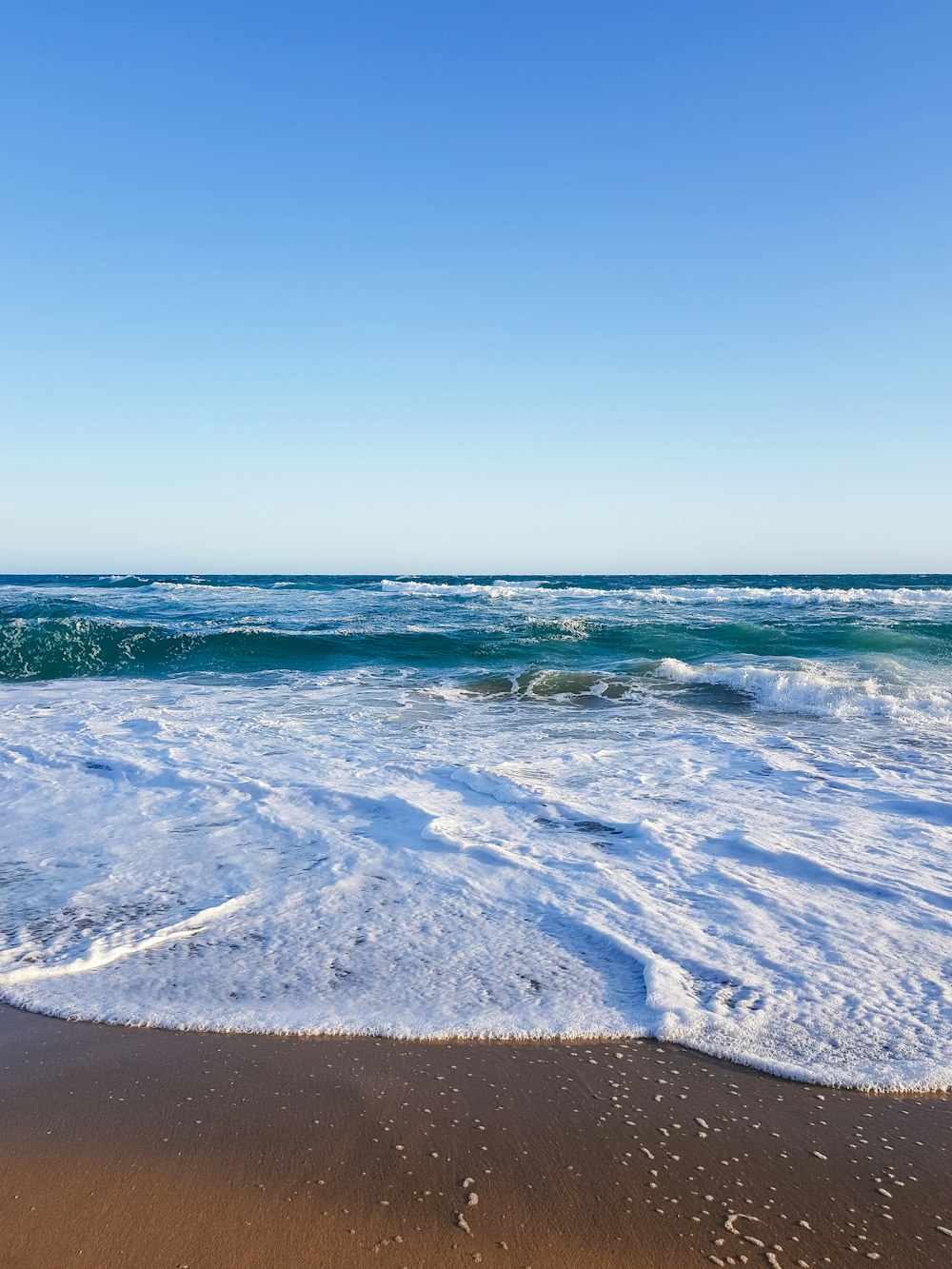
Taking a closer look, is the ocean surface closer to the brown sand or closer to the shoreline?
the shoreline

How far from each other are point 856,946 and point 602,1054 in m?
1.45

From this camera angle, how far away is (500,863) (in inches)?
168

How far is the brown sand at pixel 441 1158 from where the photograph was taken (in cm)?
170

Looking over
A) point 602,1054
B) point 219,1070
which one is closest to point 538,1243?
point 602,1054

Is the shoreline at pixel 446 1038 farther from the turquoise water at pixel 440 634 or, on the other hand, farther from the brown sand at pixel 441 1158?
the turquoise water at pixel 440 634

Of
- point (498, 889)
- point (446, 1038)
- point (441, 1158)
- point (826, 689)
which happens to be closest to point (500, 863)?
point (498, 889)

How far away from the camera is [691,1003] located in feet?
9.04

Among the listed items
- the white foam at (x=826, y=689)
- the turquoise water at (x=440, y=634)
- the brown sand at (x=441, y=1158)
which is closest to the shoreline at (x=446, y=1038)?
the brown sand at (x=441, y=1158)

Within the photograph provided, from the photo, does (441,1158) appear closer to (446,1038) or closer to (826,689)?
(446,1038)

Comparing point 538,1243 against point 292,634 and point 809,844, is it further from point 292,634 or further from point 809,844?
point 292,634

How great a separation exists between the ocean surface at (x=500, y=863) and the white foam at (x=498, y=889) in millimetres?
18

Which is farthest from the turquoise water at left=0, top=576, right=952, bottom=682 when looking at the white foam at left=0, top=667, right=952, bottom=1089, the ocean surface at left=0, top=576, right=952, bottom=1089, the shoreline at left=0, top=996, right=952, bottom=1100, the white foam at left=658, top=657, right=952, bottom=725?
the shoreline at left=0, top=996, right=952, bottom=1100

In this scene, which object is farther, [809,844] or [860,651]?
[860,651]

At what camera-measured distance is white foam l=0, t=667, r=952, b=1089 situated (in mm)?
2721
